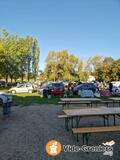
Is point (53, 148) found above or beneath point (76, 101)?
beneath

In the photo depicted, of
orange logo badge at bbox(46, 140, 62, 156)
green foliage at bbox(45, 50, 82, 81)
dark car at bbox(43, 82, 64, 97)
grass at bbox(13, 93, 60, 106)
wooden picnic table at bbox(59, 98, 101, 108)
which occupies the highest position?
green foliage at bbox(45, 50, 82, 81)

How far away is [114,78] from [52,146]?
6395cm

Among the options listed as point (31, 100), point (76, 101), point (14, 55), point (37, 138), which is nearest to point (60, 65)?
point (14, 55)

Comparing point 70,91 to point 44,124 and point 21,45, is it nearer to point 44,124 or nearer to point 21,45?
point 44,124

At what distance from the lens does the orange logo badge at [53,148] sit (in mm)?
7403

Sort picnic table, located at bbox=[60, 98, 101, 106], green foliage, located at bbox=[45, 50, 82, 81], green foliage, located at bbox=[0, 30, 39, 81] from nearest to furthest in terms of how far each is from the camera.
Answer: picnic table, located at bbox=[60, 98, 101, 106], green foliage, located at bbox=[0, 30, 39, 81], green foliage, located at bbox=[45, 50, 82, 81]

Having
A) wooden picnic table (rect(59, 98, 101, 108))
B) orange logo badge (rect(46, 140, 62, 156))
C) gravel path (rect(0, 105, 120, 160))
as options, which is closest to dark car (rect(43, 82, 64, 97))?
wooden picnic table (rect(59, 98, 101, 108))

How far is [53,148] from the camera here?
8.06 meters


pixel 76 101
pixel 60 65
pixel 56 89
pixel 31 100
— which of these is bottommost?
pixel 31 100

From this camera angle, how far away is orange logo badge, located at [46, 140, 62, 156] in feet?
24.3

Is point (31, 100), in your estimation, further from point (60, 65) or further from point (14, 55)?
point (60, 65)

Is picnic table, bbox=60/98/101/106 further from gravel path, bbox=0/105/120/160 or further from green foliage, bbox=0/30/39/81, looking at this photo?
green foliage, bbox=0/30/39/81

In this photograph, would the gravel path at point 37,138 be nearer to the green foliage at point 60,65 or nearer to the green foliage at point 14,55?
the green foliage at point 14,55

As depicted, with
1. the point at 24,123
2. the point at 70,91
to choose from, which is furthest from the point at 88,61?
the point at 24,123
